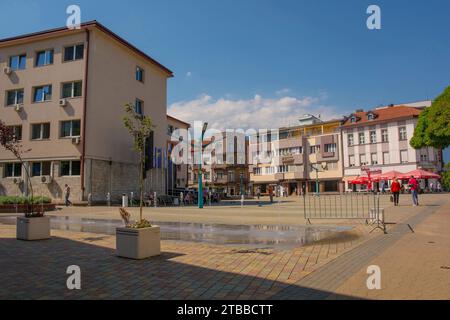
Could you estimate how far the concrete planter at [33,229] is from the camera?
970cm

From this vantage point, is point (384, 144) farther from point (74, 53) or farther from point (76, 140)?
point (76, 140)

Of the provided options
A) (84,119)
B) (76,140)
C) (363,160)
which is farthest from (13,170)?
(363,160)

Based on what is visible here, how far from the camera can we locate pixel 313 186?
71188 millimetres

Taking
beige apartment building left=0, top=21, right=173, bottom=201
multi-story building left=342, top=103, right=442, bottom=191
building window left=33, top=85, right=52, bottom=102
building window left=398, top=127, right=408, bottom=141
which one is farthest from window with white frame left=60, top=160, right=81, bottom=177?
building window left=398, top=127, right=408, bottom=141

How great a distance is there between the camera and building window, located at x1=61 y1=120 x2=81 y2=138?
28.9 meters

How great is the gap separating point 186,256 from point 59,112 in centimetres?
2626

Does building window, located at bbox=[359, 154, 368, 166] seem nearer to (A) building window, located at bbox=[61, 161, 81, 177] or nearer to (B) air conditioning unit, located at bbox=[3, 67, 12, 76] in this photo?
(A) building window, located at bbox=[61, 161, 81, 177]

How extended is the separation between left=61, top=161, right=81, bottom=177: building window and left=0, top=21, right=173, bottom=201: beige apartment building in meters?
0.08

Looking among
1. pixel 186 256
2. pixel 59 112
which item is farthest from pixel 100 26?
pixel 186 256

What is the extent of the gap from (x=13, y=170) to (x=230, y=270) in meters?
30.6

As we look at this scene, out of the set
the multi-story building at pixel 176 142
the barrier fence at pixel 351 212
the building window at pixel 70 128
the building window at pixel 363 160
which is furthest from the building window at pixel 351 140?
the building window at pixel 70 128

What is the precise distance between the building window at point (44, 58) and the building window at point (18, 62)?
1402 millimetres
